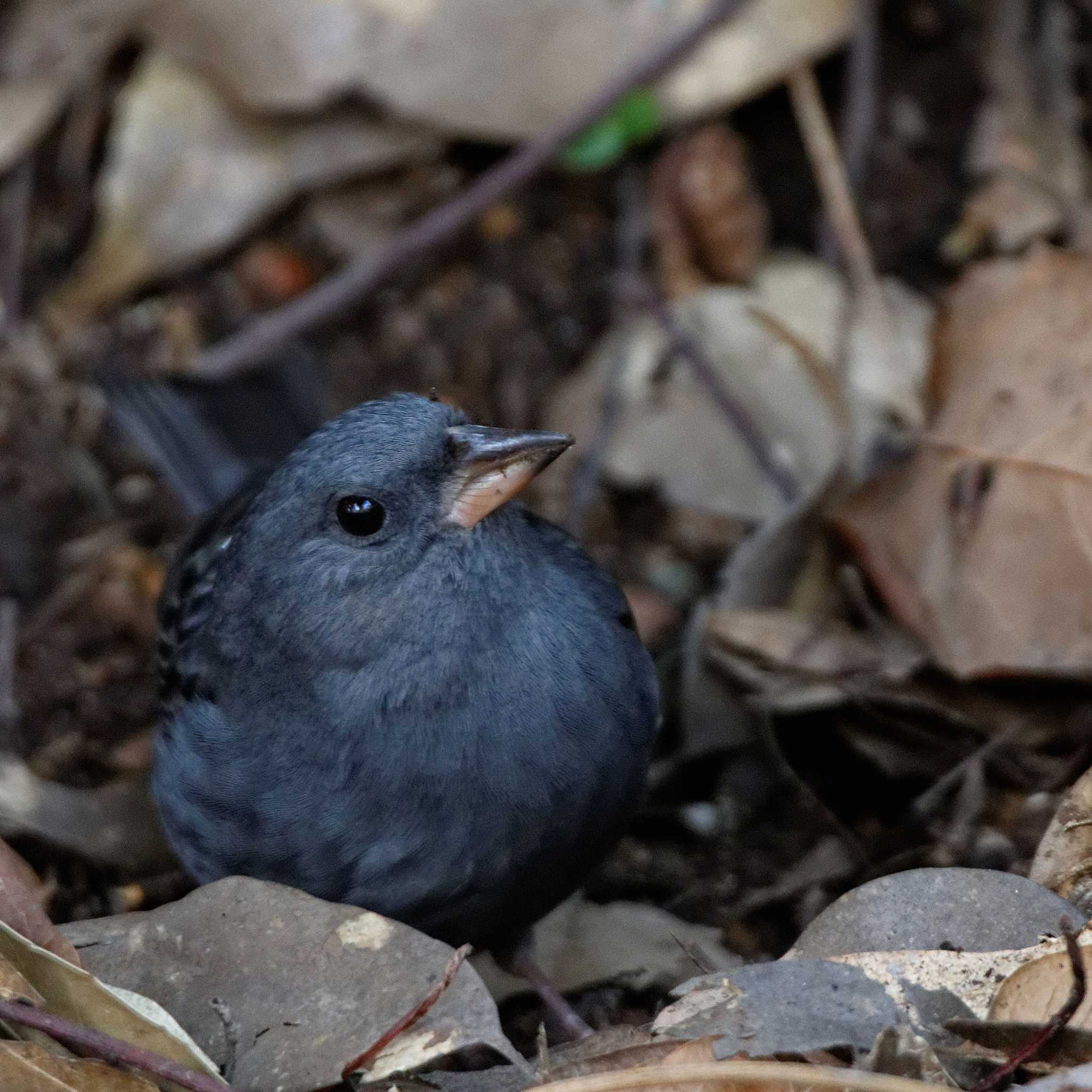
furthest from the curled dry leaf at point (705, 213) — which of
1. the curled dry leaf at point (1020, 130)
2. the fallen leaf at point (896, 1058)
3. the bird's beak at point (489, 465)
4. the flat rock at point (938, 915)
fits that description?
the fallen leaf at point (896, 1058)

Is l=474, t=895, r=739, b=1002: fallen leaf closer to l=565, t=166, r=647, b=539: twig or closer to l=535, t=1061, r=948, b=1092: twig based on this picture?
l=535, t=1061, r=948, b=1092: twig

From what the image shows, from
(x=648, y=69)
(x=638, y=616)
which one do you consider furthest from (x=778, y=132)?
(x=638, y=616)

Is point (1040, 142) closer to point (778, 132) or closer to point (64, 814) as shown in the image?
point (778, 132)

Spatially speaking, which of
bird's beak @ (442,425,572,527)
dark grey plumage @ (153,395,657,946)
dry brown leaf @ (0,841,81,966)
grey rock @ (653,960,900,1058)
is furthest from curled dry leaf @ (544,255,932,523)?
dry brown leaf @ (0,841,81,966)

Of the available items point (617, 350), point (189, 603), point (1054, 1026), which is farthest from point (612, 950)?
point (617, 350)

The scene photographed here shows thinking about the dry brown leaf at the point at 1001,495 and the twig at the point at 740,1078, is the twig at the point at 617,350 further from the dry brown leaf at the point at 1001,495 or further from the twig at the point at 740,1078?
the twig at the point at 740,1078

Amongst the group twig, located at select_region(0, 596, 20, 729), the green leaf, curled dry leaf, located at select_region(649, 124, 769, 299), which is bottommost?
twig, located at select_region(0, 596, 20, 729)
